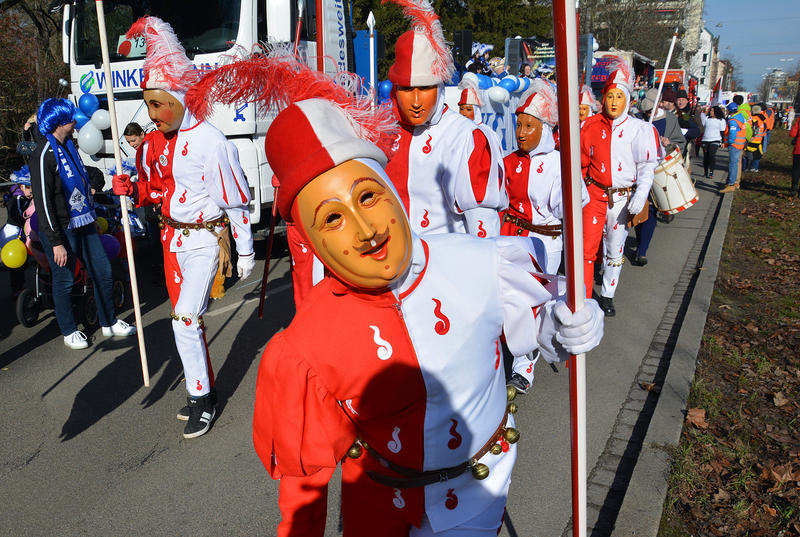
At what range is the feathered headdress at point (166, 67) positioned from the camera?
3838 mm

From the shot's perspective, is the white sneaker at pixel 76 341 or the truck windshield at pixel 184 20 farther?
the truck windshield at pixel 184 20

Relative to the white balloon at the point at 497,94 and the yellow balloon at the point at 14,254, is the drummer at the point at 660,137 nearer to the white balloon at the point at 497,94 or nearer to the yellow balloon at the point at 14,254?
the white balloon at the point at 497,94

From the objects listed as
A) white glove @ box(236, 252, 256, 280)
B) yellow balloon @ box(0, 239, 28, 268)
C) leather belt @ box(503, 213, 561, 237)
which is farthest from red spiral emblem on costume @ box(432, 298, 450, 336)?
yellow balloon @ box(0, 239, 28, 268)

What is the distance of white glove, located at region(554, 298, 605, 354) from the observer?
66.3 inches

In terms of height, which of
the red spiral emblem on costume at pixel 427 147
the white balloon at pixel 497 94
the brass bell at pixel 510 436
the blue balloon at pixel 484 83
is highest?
the blue balloon at pixel 484 83

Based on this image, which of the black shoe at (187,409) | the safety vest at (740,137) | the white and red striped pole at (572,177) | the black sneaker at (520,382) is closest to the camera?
the white and red striped pole at (572,177)

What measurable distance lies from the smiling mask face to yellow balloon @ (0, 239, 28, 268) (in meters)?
5.62

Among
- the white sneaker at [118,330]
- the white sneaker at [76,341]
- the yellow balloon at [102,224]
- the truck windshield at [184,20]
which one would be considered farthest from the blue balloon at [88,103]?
the white sneaker at [76,341]

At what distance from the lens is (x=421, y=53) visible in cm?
363

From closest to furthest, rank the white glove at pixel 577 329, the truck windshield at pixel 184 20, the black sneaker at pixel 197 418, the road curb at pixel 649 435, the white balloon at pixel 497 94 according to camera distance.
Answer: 1. the white glove at pixel 577 329
2. the road curb at pixel 649 435
3. the black sneaker at pixel 197 418
4. the truck windshield at pixel 184 20
5. the white balloon at pixel 497 94

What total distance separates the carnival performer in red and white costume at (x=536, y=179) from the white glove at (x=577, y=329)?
2.96 m

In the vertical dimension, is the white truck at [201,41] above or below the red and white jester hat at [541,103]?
above

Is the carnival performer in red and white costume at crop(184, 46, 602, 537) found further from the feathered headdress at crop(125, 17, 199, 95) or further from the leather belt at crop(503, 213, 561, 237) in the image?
the leather belt at crop(503, 213, 561, 237)

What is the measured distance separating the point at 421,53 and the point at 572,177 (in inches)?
98.9
